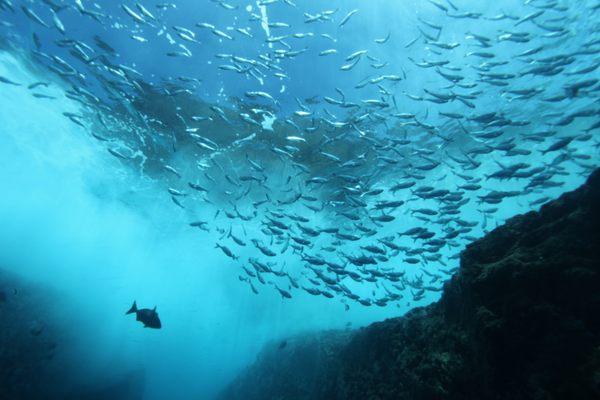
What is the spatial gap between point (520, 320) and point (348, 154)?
41.6 feet

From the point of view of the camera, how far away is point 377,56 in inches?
469

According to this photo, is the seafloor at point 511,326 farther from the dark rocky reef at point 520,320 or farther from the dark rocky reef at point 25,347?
the dark rocky reef at point 25,347

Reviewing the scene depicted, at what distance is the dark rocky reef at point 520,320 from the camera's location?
174 inches

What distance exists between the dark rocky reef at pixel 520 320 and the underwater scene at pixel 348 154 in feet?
0.10

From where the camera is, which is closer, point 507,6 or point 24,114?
point 507,6

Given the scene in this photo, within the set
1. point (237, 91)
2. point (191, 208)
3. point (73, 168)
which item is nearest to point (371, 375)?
point (237, 91)

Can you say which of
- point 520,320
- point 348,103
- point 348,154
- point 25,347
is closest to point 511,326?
point 520,320

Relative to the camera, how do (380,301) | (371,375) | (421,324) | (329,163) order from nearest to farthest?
(421,324) < (371,375) < (380,301) < (329,163)

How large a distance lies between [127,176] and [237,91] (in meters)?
15.2

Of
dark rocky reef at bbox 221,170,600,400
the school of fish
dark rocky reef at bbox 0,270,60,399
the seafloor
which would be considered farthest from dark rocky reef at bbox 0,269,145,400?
dark rocky reef at bbox 221,170,600,400

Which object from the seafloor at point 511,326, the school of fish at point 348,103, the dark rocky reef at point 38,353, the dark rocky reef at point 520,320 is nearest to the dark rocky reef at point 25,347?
the dark rocky reef at point 38,353

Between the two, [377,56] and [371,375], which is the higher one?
[377,56]

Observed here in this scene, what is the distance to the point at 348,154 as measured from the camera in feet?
55.2

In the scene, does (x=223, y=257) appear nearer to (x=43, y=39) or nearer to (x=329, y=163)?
(x=329, y=163)
